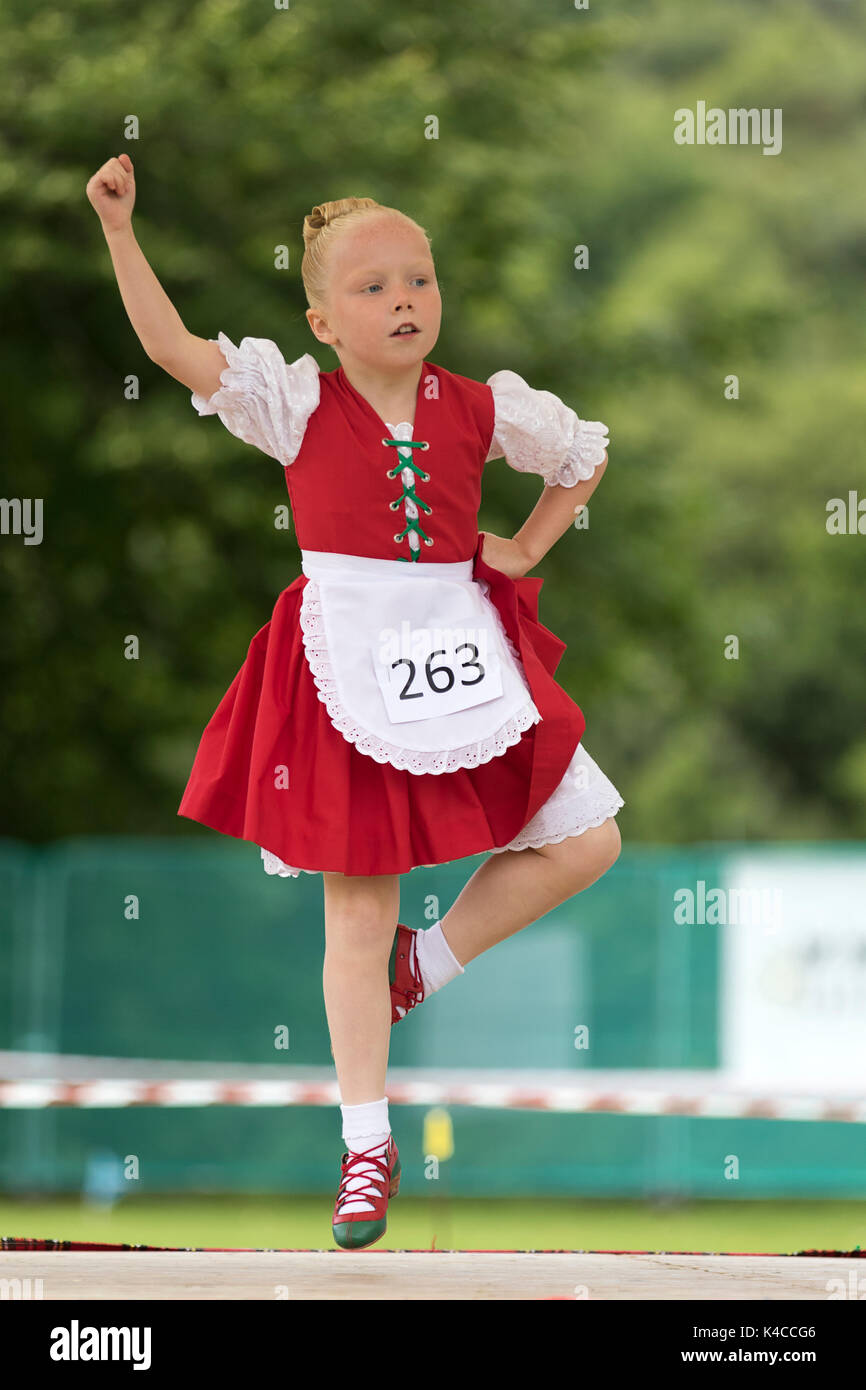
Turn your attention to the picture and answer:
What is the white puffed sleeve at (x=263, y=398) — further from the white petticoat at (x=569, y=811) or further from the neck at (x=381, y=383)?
the white petticoat at (x=569, y=811)

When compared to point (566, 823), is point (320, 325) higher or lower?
higher

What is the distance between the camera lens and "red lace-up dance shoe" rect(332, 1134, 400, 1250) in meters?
3.20

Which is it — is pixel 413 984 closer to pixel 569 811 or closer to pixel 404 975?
pixel 404 975

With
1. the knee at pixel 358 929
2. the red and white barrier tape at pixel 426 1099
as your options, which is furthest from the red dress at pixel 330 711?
the red and white barrier tape at pixel 426 1099

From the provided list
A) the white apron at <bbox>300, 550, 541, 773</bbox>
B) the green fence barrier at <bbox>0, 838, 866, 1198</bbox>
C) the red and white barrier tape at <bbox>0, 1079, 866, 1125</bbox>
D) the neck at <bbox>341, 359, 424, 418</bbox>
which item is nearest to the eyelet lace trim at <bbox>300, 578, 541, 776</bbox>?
the white apron at <bbox>300, 550, 541, 773</bbox>

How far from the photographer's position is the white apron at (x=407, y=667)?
321 cm

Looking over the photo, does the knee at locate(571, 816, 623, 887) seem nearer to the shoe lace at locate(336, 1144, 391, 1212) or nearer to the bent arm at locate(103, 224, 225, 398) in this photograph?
the shoe lace at locate(336, 1144, 391, 1212)

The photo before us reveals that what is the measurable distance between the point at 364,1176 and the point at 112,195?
181 centimetres

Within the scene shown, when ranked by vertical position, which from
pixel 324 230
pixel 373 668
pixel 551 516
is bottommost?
pixel 373 668

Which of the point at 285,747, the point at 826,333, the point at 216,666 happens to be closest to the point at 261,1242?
the point at 216,666

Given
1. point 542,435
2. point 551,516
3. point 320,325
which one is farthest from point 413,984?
point 320,325

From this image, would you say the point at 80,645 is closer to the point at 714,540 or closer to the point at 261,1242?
the point at 261,1242

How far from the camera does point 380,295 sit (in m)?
3.28
